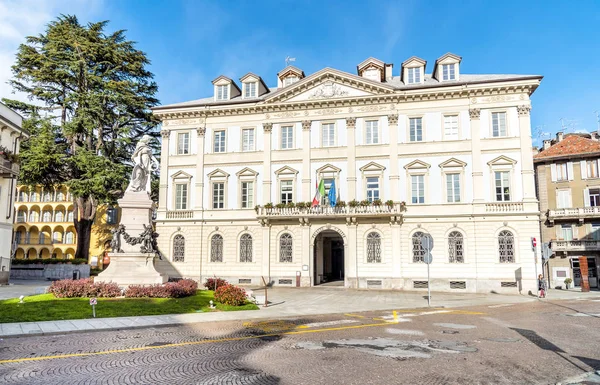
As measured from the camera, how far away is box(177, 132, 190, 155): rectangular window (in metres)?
38.4

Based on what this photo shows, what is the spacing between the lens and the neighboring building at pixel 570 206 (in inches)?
1539

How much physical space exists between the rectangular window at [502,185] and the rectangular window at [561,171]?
1335 centimetres

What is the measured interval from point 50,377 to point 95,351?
2343 mm

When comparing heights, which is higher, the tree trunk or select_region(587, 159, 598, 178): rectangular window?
select_region(587, 159, 598, 178): rectangular window

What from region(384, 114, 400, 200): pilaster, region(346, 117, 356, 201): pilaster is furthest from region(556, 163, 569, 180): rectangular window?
region(346, 117, 356, 201): pilaster

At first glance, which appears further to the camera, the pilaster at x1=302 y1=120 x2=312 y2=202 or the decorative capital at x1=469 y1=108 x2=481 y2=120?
the pilaster at x1=302 y1=120 x2=312 y2=202

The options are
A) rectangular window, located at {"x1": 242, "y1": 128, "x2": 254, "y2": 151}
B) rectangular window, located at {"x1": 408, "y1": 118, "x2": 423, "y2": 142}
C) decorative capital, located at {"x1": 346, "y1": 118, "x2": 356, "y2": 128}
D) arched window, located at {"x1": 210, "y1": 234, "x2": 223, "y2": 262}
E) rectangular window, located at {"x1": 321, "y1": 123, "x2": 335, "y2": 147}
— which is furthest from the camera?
rectangular window, located at {"x1": 242, "y1": 128, "x2": 254, "y2": 151}

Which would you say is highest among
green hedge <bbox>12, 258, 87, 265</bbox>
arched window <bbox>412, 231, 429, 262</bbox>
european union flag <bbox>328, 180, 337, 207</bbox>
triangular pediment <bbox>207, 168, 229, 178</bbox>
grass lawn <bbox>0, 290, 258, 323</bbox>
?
triangular pediment <bbox>207, 168, 229, 178</bbox>

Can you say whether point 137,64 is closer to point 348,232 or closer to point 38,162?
point 38,162

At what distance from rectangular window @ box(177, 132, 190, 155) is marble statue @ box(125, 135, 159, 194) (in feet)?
48.9

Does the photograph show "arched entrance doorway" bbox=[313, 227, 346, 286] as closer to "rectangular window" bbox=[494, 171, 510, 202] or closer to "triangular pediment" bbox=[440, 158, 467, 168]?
"triangular pediment" bbox=[440, 158, 467, 168]

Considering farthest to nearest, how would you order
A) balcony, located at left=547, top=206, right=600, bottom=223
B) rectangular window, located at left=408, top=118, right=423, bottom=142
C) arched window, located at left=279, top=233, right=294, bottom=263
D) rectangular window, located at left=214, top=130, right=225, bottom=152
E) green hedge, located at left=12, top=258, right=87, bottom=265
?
balcony, located at left=547, top=206, right=600, bottom=223, green hedge, located at left=12, top=258, right=87, bottom=265, rectangular window, located at left=214, top=130, right=225, bottom=152, arched window, located at left=279, top=233, right=294, bottom=263, rectangular window, located at left=408, top=118, right=423, bottom=142

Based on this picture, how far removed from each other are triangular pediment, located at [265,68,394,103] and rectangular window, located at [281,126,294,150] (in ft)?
7.99

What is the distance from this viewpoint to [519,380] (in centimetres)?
768
